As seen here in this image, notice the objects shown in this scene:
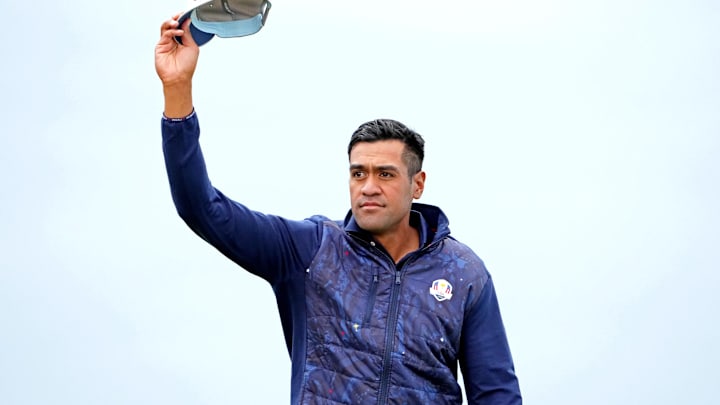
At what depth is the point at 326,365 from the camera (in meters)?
3.40

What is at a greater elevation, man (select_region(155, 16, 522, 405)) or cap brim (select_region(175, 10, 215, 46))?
cap brim (select_region(175, 10, 215, 46))

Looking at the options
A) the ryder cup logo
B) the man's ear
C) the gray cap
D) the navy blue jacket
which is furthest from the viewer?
the man's ear

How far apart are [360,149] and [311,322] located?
0.50 m

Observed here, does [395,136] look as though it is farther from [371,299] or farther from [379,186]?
[371,299]

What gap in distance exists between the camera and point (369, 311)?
3428mm

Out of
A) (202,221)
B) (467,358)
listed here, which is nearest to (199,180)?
(202,221)

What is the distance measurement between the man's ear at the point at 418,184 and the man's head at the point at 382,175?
0.14 feet

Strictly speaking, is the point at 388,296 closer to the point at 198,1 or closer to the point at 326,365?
the point at 326,365

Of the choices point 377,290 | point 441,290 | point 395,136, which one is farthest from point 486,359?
point 395,136

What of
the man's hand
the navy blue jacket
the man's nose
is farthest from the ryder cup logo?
the man's hand

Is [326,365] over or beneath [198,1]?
beneath

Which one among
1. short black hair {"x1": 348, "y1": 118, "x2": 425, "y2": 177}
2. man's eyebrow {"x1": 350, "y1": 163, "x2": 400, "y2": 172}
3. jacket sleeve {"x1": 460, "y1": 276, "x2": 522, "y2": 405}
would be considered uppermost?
short black hair {"x1": 348, "y1": 118, "x2": 425, "y2": 177}

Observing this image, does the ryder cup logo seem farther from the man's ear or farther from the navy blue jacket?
the man's ear

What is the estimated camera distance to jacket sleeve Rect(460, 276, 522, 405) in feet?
11.7
